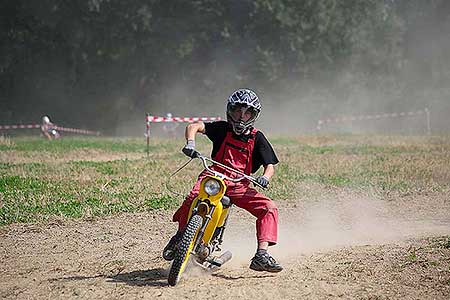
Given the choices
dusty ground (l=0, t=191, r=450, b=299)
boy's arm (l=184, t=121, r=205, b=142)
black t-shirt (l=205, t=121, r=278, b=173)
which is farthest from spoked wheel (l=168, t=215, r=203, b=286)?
black t-shirt (l=205, t=121, r=278, b=173)

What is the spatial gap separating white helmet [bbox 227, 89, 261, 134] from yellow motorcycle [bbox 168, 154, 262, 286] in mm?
497

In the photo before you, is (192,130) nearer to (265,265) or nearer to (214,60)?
(265,265)

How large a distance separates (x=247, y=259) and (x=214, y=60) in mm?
43154

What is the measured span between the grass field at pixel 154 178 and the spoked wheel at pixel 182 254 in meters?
2.37

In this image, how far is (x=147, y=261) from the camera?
8.56 m

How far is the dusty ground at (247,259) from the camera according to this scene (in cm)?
693

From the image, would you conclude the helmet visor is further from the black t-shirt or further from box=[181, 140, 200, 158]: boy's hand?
box=[181, 140, 200, 158]: boy's hand

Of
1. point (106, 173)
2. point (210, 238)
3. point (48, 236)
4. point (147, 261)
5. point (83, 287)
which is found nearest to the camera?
point (83, 287)

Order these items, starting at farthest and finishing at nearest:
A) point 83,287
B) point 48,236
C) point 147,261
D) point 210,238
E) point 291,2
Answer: point 291,2, point 48,236, point 147,261, point 210,238, point 83,287

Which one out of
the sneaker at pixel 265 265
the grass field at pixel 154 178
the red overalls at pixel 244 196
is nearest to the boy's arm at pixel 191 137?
the red overalls at pixel 244 196

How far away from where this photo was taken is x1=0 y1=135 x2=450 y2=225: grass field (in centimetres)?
1219

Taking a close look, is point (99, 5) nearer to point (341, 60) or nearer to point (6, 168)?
point (341, 60)

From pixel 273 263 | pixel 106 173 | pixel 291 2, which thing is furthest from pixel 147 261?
pixel 291 2

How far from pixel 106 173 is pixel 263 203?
9.29 meters
